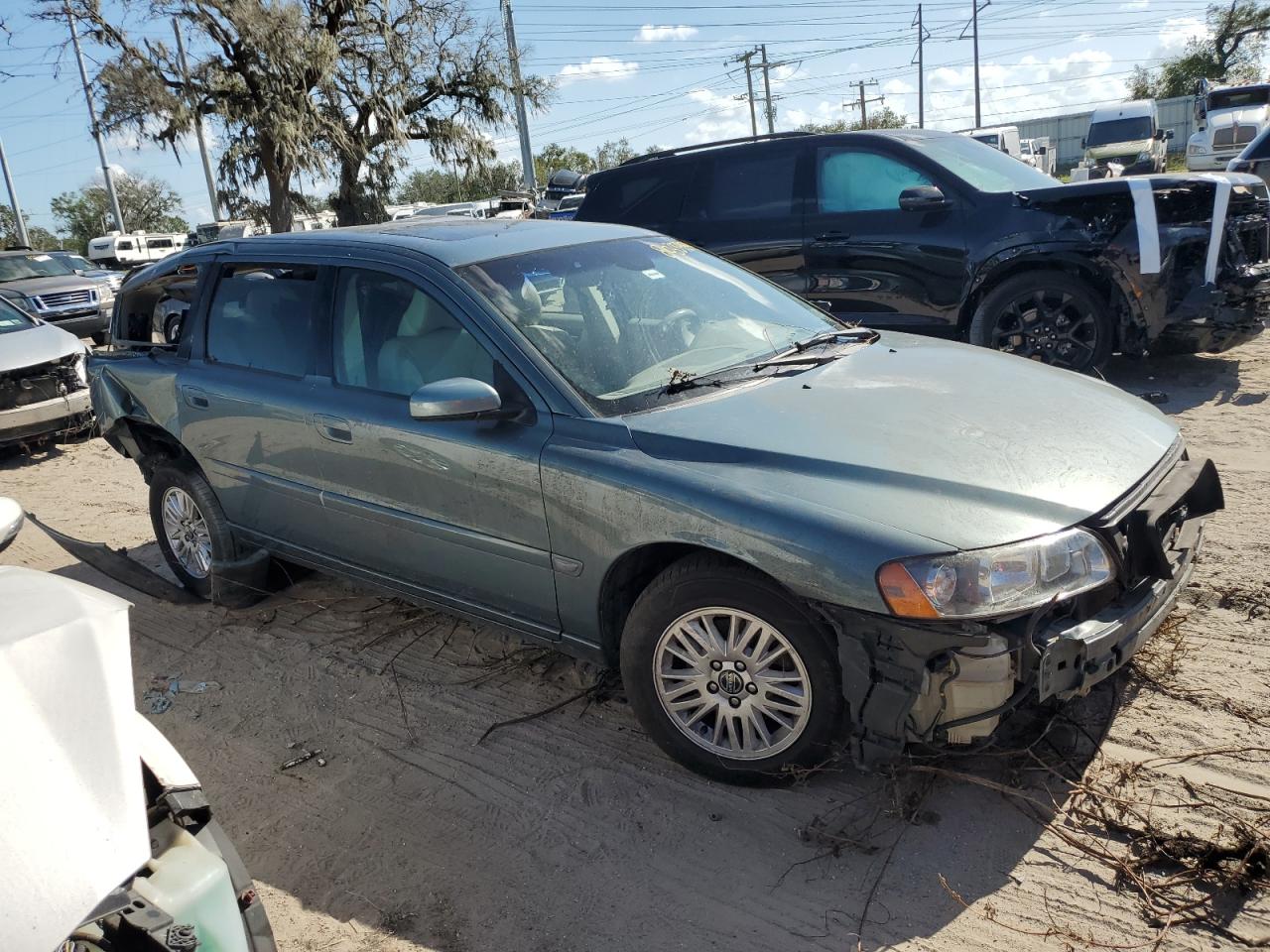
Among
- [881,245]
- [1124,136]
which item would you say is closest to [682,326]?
[881,245]

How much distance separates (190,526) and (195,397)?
31.7 inches

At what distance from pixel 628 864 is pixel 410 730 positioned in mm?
1193

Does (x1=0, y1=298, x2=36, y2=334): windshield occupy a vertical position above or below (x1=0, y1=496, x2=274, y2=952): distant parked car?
above

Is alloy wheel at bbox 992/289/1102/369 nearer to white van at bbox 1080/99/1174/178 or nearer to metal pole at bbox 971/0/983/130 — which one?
white van at bbox 1080/99/1174/178

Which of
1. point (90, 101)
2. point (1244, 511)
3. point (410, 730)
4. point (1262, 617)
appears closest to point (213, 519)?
point (410, 730)

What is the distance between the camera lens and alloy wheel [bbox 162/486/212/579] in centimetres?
507

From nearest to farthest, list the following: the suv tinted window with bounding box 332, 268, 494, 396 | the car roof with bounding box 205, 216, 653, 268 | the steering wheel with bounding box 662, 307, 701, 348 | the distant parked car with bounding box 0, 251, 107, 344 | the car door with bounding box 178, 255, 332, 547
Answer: the suv tinted window with bounding box 332, 268, 494, 396 < the steering wheel with bounding box 662, 307, 701, 348 < the car roof with bounding box 205, 216, 653, 268 < the car door with bounding box 178, 255, 332, 547 < the distant parked car with bounding box 0, 251, 107, 344

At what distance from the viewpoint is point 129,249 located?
39938 millimetres

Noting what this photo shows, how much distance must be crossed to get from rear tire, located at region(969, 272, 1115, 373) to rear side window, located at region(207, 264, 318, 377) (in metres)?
4.67

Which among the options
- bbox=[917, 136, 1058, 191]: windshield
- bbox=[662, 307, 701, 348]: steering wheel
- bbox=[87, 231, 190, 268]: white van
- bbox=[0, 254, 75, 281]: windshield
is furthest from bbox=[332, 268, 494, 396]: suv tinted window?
bbox=[87, 231, 190, 268]: white van

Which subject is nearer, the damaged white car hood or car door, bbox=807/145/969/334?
the damaged white car hood

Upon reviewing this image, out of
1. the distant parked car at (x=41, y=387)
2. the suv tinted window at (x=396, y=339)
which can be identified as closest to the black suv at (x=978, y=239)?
the suv tinted window at (x=396, y=339)

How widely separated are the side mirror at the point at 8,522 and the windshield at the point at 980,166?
6.27 meters

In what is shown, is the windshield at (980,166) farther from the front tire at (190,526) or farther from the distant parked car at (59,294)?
the distant parked car at (59,294)
